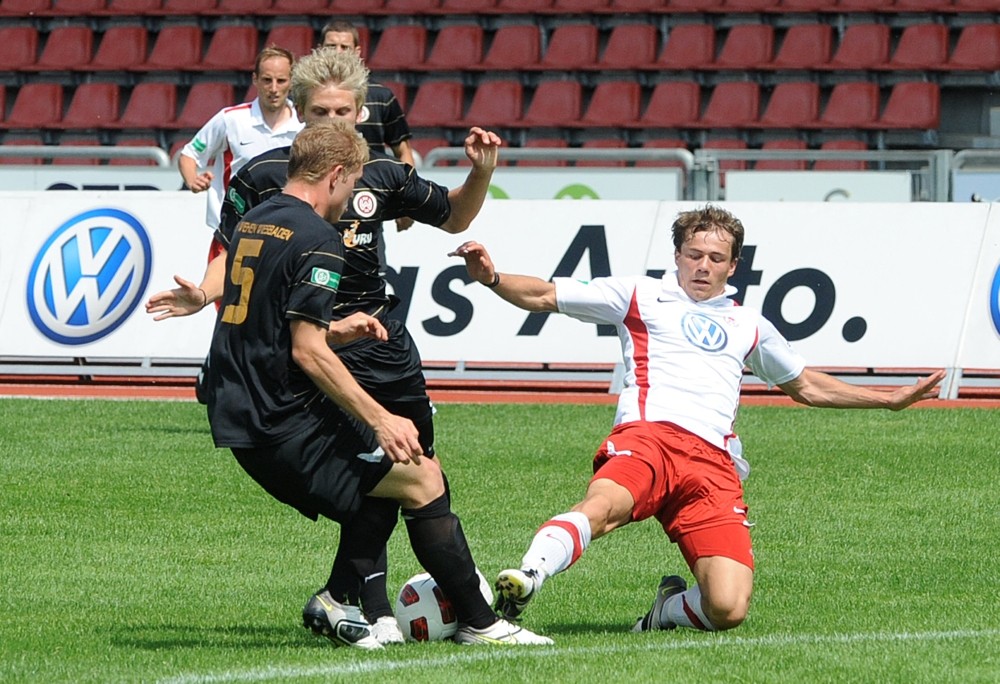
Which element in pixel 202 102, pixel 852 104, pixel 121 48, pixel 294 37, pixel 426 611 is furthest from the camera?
pixel 121 48

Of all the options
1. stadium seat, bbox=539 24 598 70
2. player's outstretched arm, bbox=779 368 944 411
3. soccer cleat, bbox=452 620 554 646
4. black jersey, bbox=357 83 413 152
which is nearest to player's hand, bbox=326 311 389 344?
soccer cleat, bbox=452 620 554 646

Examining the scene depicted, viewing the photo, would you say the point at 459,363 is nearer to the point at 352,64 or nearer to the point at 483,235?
the point at 483,235

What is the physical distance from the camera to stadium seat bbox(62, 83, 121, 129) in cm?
2195

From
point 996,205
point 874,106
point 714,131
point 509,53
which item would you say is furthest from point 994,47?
point 996,205

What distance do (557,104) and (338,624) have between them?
616 inches

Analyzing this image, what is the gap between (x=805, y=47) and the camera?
800 inches

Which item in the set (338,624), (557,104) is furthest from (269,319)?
(557,104)

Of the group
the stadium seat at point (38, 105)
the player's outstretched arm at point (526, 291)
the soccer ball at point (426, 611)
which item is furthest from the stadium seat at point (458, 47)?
the soccer ball at point (426, 611)

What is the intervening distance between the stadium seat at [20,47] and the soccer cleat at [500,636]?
755 inches

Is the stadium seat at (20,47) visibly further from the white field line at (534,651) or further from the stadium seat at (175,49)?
the white field line at (534,651)

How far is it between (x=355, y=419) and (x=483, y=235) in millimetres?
8202

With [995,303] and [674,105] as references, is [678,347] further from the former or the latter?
[674,105]

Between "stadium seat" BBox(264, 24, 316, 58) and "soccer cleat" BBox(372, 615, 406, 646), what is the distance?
54.3ft

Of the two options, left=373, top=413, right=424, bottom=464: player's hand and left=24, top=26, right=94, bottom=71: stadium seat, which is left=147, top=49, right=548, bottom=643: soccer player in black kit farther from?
left=24, top=26, right=94, bottom=71: stadium seat
